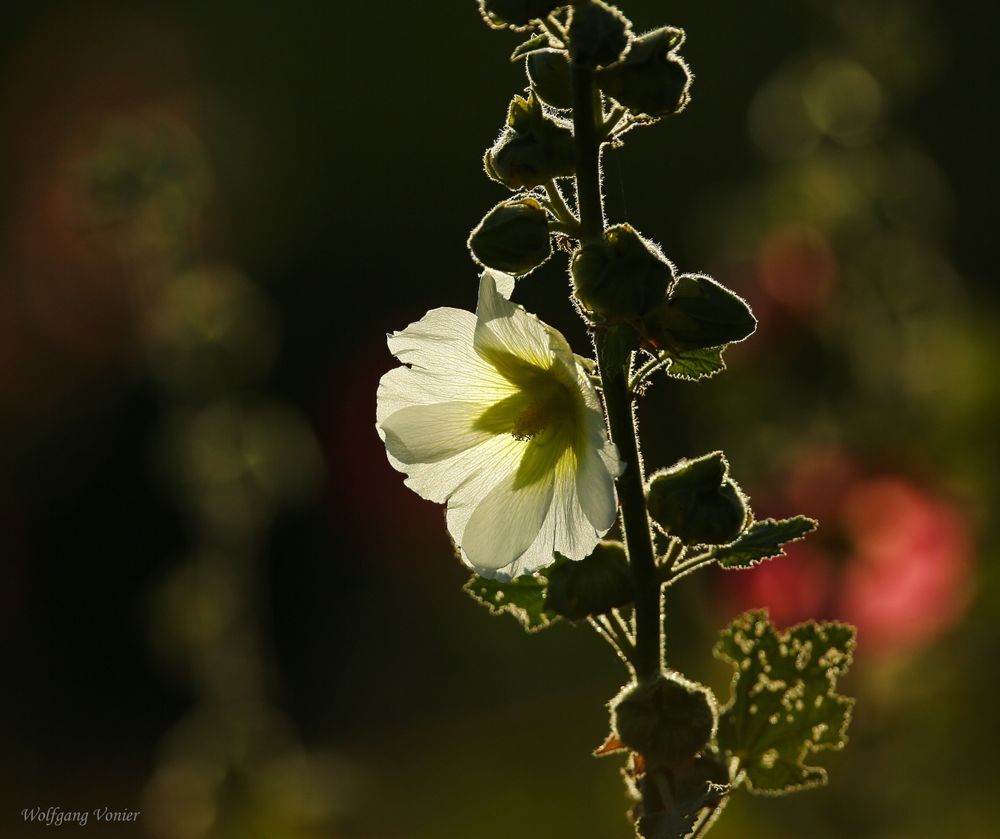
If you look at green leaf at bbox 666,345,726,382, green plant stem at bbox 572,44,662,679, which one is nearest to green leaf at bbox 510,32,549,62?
green plant stem at bbox 572,44,662,679

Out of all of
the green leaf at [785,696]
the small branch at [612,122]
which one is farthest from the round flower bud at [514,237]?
the green leaf at [785,696]

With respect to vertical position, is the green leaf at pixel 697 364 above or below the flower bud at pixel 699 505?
above

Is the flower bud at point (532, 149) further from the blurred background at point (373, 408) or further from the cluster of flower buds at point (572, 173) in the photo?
the blurred background at point (373, 408)

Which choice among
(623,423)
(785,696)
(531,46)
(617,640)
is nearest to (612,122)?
(531,46)

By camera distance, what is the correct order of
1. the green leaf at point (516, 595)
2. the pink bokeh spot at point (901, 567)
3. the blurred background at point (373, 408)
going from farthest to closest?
the blurred background at point (373, 408) < the pink bokeh spot at point (901, 567) < the green leaf at point (516, 595)

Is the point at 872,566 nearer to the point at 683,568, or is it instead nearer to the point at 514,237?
the point at 683,568

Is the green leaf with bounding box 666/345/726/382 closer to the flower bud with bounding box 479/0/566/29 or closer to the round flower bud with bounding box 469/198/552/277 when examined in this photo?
the round flower bud with bounding box 469/198/552/277

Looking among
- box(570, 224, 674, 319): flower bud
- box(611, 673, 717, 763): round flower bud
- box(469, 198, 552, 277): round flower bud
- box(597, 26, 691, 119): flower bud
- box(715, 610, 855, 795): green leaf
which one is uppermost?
box(597, 26, 691, 119): flower bud
